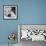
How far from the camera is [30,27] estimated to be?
15.6 ft

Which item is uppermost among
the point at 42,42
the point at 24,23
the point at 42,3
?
the point at 42,3

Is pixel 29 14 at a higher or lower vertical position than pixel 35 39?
higher

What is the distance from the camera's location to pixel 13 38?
4.74 metres

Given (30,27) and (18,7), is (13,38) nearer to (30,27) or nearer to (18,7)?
(30,27)

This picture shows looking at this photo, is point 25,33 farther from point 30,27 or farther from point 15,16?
point 15,16

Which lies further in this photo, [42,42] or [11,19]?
[11,19]

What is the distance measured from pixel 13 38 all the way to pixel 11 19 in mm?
646

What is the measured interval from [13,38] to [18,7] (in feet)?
3.48

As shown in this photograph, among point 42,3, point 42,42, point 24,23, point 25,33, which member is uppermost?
point 42,3

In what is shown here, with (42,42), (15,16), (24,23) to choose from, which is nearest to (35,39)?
(42,42)

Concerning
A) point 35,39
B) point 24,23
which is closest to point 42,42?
point 35,39

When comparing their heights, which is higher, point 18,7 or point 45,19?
point 18,7

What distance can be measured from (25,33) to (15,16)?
68 centimetres

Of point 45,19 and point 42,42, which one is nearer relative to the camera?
point 42,42
